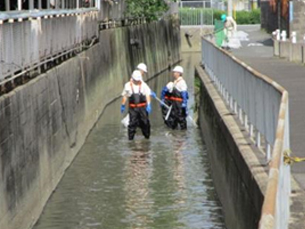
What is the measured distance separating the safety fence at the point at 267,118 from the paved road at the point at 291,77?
611mm

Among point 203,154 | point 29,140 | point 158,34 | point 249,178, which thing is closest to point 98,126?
point 203,154

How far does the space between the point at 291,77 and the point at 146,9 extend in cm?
2259

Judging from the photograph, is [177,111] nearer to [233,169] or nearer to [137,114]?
[137,114]

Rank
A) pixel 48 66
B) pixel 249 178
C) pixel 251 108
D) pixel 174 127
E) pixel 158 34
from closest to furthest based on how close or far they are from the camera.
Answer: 1. pixel 249 178
2. pixel 251 108
3. pixel 48 66
4. pixel 174 127
5. pixel 158 34

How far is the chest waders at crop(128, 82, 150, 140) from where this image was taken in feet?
78.6

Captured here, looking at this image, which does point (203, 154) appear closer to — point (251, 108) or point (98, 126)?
point (98, 126)

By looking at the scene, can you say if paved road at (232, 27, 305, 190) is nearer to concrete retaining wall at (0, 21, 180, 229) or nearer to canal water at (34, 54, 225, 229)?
canal water at (34, 54, 225, 229)

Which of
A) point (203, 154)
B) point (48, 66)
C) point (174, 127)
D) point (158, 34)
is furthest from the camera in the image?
point (158, 34)

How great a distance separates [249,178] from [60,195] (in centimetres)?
702

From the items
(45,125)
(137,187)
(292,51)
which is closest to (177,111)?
(137,187)

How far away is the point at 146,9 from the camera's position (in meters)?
51.2

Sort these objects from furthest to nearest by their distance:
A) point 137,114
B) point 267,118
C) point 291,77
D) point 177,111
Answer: point 291,77, point 177,111, point 137,114, point 267,118

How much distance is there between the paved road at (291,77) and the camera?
14627 millimetres

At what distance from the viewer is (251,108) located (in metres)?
14.5
